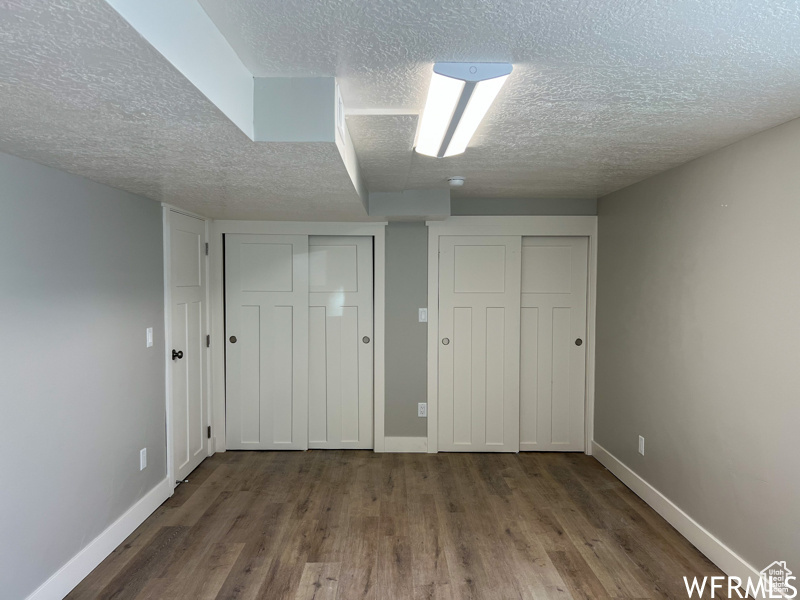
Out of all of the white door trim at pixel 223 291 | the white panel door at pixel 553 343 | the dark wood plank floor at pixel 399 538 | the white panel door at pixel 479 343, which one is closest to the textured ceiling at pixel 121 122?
the white door trim at pixel 223 291

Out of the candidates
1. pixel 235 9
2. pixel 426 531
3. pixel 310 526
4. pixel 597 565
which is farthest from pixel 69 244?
pixel 597 565

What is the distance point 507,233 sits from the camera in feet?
13.5

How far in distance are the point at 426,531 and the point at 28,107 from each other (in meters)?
2.71

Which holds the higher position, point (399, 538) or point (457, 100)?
point (457, 100)

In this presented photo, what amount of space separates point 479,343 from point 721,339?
1.94 meters

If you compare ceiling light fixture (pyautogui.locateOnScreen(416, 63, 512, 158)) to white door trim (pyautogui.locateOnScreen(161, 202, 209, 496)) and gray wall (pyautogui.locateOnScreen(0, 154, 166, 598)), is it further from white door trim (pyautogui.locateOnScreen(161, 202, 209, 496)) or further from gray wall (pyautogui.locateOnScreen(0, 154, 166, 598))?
white door trim (pyautogui.locateOnScreen(161, 202, 209, 496))

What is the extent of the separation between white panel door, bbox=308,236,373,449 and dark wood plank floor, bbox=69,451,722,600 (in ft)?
1.36

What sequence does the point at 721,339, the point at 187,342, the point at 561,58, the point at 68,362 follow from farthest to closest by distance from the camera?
the point at 187,342 < the point at 721,339 < the point at 68,362 < the point at 561,58

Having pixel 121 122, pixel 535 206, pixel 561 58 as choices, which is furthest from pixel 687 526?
pixel 121 122

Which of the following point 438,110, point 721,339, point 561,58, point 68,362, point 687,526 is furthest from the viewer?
point 687,526

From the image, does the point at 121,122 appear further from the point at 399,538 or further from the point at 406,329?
the point at 406,329

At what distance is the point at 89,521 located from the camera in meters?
2.45

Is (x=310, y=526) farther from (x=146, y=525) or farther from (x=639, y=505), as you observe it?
(x=639, y=505)

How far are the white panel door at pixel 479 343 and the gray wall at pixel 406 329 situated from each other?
165 mm
